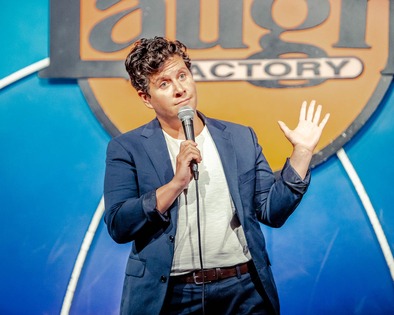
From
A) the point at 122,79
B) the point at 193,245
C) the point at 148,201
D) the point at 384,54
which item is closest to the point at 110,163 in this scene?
the point at 148,201

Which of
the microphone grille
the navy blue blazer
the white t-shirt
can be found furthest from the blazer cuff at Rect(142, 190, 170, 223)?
the microphone grille

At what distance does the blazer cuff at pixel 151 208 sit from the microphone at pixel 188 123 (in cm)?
14

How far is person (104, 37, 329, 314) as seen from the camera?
1.52 m

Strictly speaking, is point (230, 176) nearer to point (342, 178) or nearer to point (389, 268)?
point (342, 178)

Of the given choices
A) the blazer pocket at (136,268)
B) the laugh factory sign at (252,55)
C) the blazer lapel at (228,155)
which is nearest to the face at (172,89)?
the blazer lapel at (228,155)

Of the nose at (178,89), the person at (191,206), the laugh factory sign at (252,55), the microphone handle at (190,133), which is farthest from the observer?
the laugh factory sign at (252,55)

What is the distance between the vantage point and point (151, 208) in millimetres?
1469

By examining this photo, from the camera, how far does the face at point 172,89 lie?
1636 millimetres

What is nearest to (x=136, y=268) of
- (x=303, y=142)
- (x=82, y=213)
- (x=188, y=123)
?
(x=188, y=123)

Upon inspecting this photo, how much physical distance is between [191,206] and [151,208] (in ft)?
0.52

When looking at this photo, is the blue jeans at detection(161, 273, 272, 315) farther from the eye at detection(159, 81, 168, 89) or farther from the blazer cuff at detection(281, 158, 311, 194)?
the eye at detection(159, 81, 168, 89)

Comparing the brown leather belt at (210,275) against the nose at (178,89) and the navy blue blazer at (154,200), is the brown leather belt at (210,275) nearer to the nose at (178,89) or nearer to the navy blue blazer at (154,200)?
the navy blue blazer at (154,200)

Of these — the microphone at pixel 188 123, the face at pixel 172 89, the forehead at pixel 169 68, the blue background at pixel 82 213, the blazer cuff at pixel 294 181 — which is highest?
the forehead at pixel 169 68

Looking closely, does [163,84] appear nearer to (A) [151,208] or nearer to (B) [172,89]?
(B) [172,89]
